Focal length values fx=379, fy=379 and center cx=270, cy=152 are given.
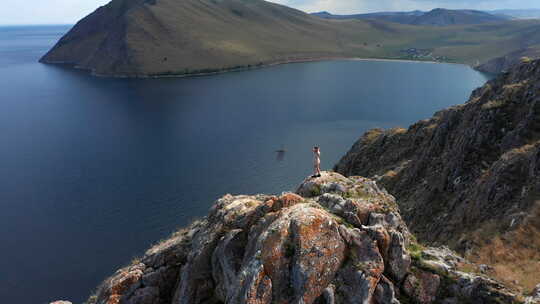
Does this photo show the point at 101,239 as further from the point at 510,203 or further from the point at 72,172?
the point at 510,203

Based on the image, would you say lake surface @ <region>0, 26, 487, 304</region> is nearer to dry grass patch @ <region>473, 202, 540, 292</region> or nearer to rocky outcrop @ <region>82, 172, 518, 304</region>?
rocky outcrop @ <region>82, 172, 518, 304</region>

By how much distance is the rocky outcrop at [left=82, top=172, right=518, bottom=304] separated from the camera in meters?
18.6

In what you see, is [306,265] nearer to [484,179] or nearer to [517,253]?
[517,253]

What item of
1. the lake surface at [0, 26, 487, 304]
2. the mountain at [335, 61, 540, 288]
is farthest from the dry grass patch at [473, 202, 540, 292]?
the lake surface at [0, 26, 487, 304]

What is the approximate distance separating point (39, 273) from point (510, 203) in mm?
77335

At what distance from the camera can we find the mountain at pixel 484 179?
1135 inches

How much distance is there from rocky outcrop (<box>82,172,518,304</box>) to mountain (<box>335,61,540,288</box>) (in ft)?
18.5

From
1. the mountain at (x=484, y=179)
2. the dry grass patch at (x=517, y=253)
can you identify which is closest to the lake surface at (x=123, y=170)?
the mountain at (x=484, y=179)

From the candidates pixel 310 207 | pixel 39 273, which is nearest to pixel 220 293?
pixel 310 207

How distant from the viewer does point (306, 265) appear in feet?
61.7

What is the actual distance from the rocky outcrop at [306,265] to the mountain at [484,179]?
5634 mm

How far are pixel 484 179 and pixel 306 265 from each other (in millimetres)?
29484

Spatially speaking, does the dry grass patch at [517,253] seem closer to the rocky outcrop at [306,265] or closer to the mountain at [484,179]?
the mountain at [484,179]

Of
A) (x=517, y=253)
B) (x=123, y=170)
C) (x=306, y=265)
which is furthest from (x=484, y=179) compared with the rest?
(x=123, y=170)
